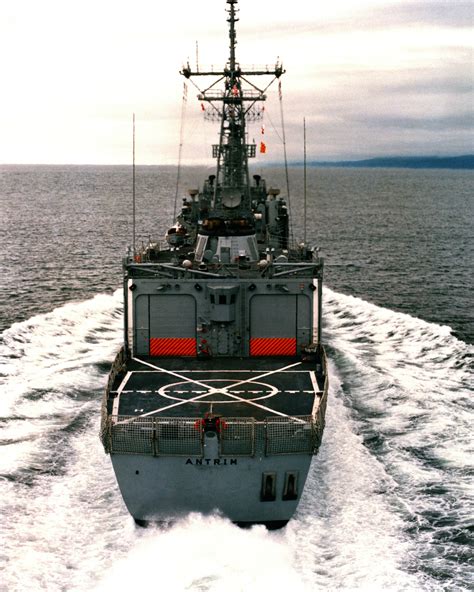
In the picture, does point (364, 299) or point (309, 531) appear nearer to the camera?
point (309, 531)

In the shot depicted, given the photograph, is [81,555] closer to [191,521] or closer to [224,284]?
[191,521]

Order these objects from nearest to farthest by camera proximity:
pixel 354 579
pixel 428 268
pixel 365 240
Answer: pixel 354 579, pixel 428 268, pixel 365 240

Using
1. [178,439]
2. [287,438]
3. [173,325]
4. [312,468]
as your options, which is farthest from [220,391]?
[173,325]

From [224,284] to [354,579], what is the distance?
1128 centimetres

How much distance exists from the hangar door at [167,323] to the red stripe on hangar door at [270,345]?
2179mm

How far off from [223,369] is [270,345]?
7.78 feet

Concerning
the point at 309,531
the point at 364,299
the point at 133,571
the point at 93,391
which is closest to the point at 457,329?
the point at 364,299

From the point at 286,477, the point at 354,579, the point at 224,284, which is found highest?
the point at 224,284

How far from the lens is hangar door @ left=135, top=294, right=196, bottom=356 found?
2552cm

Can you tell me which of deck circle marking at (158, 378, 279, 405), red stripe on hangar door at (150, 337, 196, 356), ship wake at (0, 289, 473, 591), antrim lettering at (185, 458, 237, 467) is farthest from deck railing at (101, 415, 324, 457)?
red stripe on hangar door at (150, 337, 196, 356)

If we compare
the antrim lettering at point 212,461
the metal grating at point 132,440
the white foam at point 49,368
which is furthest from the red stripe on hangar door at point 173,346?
the antrim lettering at point 212,461

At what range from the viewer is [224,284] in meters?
25.1

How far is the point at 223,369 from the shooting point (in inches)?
947

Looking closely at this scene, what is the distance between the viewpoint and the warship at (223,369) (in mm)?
18250
